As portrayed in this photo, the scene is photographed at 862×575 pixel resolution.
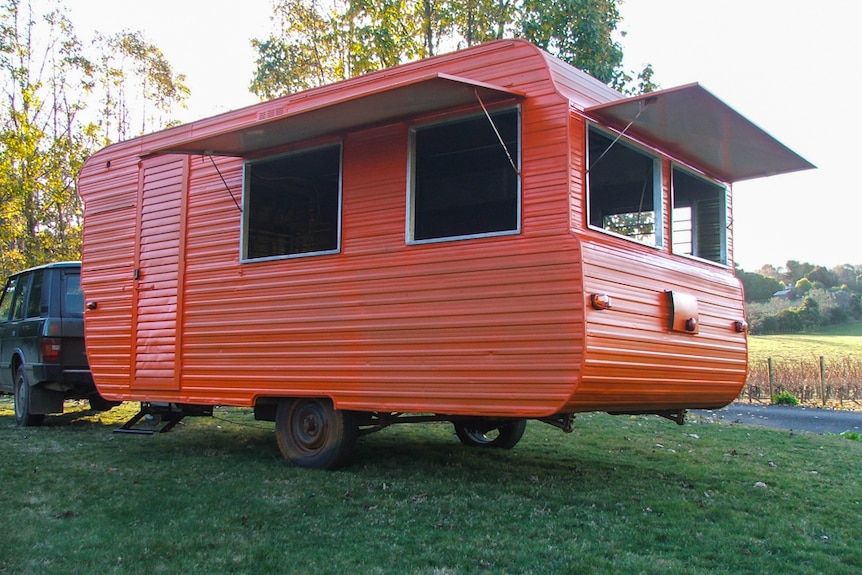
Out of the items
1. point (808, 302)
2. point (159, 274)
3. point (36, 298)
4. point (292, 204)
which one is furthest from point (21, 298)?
point (808, 302)

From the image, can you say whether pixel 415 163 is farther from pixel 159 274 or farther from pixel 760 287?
pixel 760 287

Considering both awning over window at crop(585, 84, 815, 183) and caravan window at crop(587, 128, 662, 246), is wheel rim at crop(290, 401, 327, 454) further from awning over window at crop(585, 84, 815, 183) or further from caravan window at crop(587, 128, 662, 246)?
awning over window at crop(585, 84, 815, 183)

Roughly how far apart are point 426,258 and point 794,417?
10.9 m

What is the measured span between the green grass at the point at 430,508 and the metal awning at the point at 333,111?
9.68ft

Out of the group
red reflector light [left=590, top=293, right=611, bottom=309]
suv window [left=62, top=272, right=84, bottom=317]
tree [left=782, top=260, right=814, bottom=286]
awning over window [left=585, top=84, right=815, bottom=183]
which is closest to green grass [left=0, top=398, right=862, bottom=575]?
red reflector light [left=590, top=293, right=611, bottom=309]

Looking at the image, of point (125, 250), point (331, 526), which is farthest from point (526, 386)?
point (125, 250)

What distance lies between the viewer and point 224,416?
10.9 metres

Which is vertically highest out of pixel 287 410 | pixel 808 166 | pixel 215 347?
pixel 808 166

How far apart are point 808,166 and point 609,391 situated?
3.23 metres

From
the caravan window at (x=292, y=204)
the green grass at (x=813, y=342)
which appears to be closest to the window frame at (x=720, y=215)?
the caravan window at (x=292, y=204)

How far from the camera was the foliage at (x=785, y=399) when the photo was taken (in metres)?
17.2

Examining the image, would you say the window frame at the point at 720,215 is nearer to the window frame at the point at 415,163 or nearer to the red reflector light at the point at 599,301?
the window frame at the point at 415,163

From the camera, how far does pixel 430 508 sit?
546cm

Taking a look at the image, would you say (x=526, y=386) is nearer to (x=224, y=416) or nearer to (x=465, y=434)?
(x=465, y=434)
